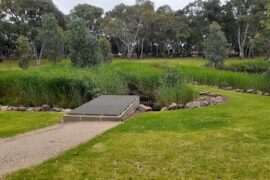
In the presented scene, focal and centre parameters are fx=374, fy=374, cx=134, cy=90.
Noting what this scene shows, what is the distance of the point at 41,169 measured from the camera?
5.07 m

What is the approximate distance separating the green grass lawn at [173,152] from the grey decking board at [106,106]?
0.85m

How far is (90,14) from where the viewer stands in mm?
59750

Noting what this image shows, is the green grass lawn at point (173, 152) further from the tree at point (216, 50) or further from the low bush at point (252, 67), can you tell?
the tree at point (216, 50)

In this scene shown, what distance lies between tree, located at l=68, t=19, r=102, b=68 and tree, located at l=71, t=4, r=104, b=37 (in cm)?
4179

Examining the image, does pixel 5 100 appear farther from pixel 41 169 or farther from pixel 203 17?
pixel 203 17

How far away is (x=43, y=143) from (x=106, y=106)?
11.9ft

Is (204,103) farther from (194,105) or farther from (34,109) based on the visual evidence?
(34,109)

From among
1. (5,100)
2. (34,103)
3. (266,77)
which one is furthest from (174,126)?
(266,77)

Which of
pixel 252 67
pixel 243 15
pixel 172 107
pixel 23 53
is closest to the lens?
pixel 172 107

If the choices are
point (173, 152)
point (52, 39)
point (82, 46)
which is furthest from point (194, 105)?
point (52, 39)

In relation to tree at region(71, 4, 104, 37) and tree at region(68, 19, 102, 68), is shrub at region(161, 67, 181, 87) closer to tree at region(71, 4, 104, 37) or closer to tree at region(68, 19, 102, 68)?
tree at region(68, 19, 102, 68)

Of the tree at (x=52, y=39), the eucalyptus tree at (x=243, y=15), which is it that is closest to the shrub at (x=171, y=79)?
the tree at (x=52, y=39)

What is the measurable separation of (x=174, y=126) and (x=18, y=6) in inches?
1841

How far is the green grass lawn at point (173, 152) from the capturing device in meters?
4.93
